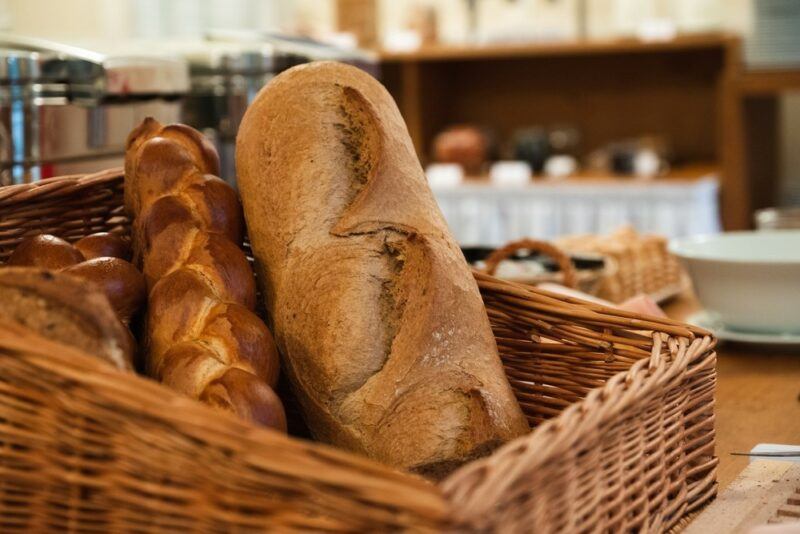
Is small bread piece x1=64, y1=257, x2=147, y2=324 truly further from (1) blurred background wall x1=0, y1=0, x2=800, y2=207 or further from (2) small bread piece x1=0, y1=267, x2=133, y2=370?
(1) blurred background wall x1=0, y1=0, x2=800, y2=207

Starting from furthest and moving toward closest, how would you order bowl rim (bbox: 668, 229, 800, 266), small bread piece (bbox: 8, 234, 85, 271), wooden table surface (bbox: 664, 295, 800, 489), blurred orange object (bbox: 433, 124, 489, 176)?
blurred orange object (bbox: 433, 124, 489, 176) → bowl rim (bbox: 668, 229, 800, 266) → wooden table surface (bbox: 664, 295, 800, 489) → small bread piece (bbox: 8, 234, 85, 271)

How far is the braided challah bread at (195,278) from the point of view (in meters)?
0.70

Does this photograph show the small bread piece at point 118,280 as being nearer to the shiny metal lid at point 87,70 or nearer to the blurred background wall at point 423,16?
the shiny metal lid at point 87,70

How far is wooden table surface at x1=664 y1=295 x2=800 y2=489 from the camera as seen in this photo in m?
0.92

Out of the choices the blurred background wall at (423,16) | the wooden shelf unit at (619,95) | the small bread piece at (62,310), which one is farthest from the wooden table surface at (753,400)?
the blurred background wall at (423,16)

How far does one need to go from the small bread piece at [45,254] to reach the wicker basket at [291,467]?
0.83 feet

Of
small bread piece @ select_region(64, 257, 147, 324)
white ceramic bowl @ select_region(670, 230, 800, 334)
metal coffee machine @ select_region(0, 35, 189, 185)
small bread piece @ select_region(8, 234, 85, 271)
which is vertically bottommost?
white ceramic bowl @ select_region(670, 230, 800, 334)

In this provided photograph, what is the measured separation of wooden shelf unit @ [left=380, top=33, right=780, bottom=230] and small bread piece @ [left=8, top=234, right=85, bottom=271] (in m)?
3.55

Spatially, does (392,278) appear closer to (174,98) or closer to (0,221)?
(0,221)

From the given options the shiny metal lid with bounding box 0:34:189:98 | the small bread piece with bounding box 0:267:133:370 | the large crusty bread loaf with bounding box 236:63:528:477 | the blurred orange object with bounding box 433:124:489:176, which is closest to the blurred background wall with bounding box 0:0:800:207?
the blurred orange object with bounding box 433:124:489:176

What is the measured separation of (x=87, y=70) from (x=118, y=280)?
31.1 inches

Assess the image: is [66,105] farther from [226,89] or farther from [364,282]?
[364,282]

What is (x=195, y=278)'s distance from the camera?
792 mm

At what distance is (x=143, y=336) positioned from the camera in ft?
2.60
